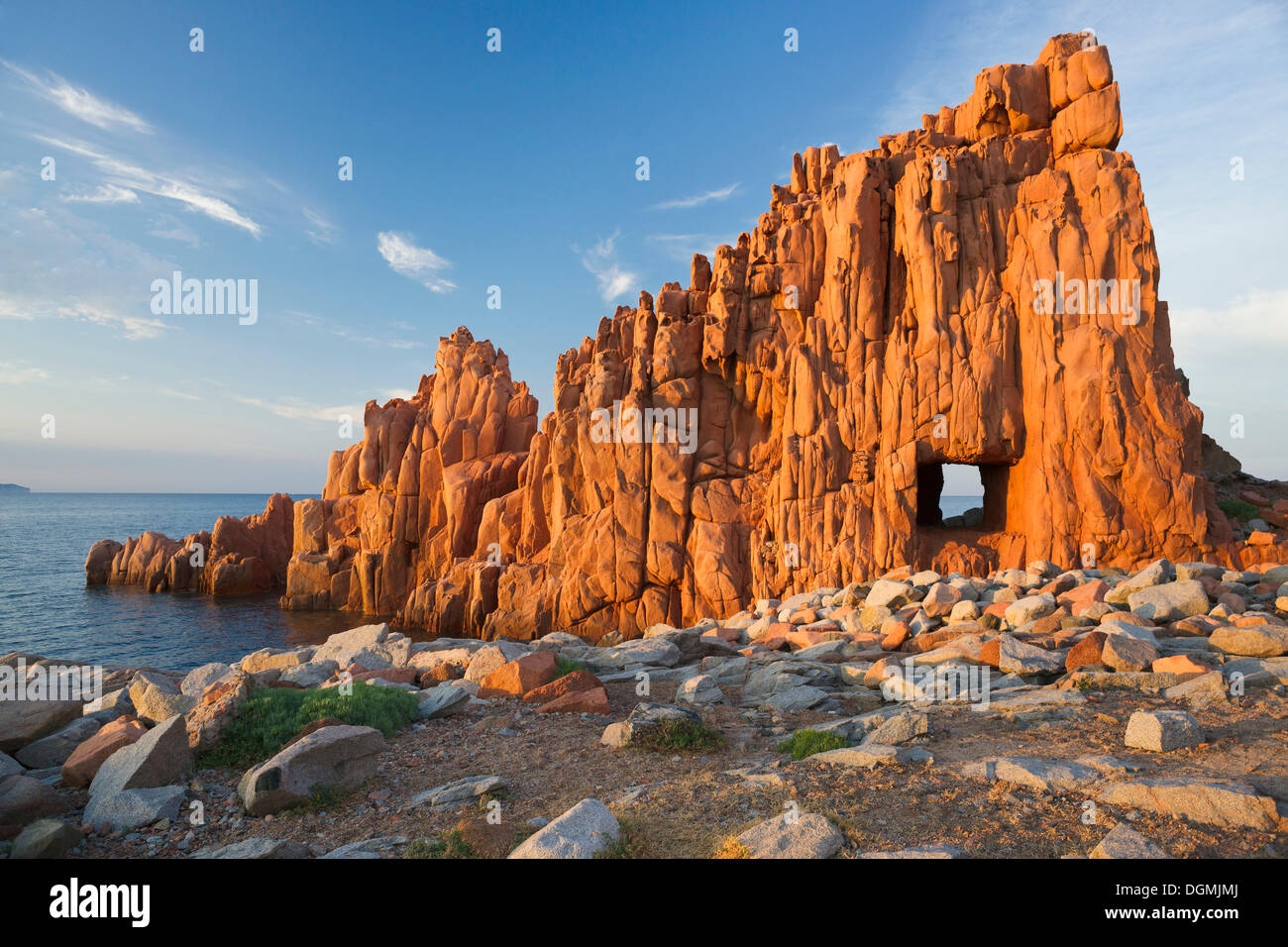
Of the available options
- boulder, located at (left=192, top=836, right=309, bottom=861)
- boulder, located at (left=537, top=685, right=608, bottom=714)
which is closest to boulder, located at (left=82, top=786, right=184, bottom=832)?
boulder, located at (left=192, top=836, right=309, bottom=861)

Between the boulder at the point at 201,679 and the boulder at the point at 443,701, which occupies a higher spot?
the boulder at the point at 443,701

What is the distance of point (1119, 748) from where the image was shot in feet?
25.5

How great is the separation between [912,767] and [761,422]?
92.2ft

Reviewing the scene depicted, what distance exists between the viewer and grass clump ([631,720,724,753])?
8742mm

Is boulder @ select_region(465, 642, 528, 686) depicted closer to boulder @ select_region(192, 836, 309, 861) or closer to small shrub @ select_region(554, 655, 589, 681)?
small shrub @ select_region(554, 655, 589, 681)

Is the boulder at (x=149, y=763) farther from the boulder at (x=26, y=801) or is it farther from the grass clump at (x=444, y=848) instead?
the grass clump at (x=444, y=848)

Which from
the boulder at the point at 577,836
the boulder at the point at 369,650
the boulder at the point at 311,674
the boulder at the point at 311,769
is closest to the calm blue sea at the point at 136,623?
the boulder at the point at 369,650

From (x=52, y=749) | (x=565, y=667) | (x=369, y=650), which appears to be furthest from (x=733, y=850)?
(x=369, y=650)

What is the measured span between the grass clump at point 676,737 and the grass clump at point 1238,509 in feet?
105

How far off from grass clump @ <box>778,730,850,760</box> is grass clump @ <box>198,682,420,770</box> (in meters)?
5.78

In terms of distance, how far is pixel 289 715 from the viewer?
9.62 meters

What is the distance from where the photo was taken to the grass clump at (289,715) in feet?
29.4
